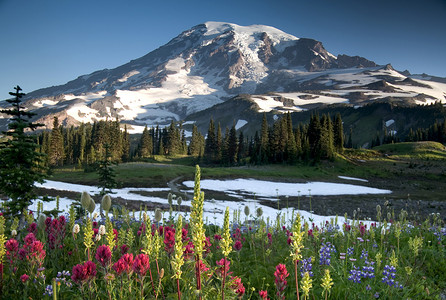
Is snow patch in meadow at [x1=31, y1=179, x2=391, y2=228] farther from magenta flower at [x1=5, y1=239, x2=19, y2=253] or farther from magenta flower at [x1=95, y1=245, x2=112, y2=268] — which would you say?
magenta flower at [x1=5, y1=239, x2=19, y2=253]

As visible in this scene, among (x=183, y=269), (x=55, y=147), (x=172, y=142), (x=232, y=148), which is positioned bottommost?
(x=183, y=269)

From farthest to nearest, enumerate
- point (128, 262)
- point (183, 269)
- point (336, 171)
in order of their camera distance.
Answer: point (336, 171)
point (183, 269)
point (128, 262)

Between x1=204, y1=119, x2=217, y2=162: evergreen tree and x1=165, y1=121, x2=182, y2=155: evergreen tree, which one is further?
x1=165, y1=121, x2=182, y2=155: evergreen tree

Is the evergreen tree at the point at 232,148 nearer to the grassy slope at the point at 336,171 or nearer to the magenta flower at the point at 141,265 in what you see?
the grassy slope at the point at 336,171

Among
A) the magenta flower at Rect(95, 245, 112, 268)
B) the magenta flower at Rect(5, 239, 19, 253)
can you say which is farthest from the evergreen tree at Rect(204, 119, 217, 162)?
the magenta flower at Rect(95, 245, 112, 268)

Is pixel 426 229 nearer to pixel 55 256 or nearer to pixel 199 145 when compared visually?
pixel 55 256

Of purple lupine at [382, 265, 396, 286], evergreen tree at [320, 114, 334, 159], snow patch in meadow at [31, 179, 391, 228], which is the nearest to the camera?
purple lupine at [382, 265, 396, 286]

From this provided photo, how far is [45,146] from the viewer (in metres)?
113

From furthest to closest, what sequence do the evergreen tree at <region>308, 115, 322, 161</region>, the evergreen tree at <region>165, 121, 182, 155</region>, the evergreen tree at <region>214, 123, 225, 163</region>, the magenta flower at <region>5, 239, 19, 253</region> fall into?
the evergreen tree at <region>165, 121, 182, 155</region> < the evergreen tree at <region>214, 123, 225, 163</region> < the evergreen tree at <region>308, 115, 322, 161</region> < the magenta flower at <region>5, 239, 19, 253</region>

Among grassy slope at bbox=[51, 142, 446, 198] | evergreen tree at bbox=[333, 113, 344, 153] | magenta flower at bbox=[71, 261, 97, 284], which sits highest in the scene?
evergreen tree at bbox=[333, 113, 344, 153]

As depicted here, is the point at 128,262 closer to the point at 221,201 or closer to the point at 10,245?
the point at 10,245

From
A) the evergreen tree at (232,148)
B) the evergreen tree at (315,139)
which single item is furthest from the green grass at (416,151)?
the evergreen tree at (232,148)

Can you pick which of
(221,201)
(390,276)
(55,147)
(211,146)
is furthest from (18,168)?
(211,146)

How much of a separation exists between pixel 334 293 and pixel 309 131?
331ft
